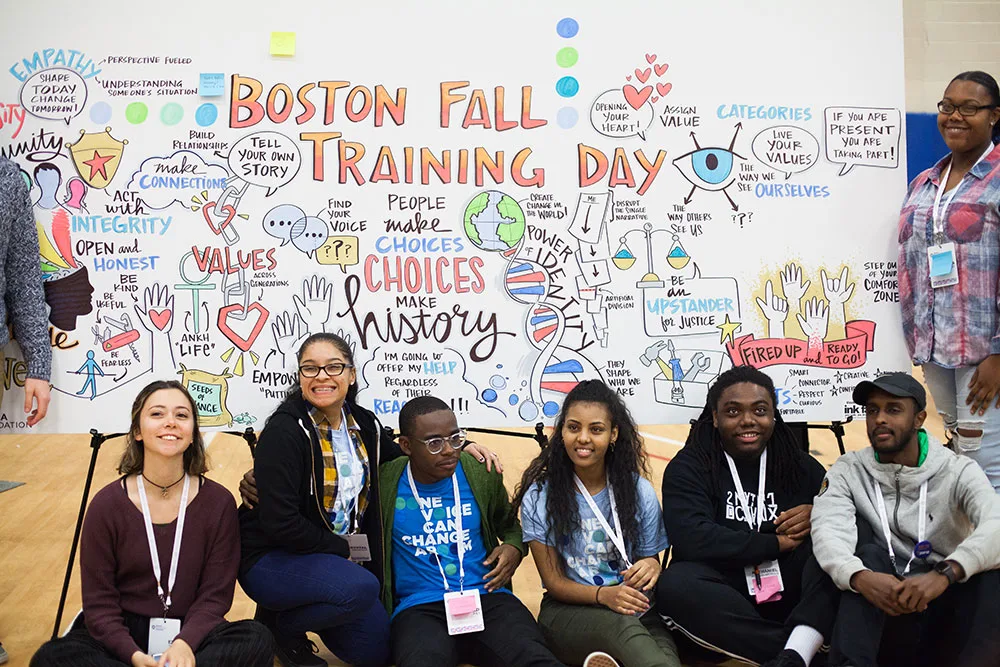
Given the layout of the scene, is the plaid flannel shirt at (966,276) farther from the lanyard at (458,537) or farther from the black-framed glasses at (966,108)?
the lanyard at (458,537)

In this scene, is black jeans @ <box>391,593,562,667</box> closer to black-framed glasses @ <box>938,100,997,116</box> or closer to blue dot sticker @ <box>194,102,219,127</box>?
blue dot sticker @ <box>194,102,219,127</box>

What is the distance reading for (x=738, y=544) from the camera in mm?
2961

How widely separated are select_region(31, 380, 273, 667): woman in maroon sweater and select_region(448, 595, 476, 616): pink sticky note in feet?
1.80

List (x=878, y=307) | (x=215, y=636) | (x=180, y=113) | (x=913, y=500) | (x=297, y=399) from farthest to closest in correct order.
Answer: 1. (x=878, y=307)
2. (x=180, y=113)
3. (x=297, y=399)
4. (x=913, y=500)
5. (x=215, y=636)

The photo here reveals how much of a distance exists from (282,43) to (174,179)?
62cm

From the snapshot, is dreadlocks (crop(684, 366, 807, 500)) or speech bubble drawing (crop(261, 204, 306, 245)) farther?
speech bubble drawing (crop(261, 204, 306, 245))

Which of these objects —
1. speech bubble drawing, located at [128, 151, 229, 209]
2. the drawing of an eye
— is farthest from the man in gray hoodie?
speech bubble drawing, located at [128, 151, 229, 209]

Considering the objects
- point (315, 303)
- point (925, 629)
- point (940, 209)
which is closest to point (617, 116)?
point (940, 209)

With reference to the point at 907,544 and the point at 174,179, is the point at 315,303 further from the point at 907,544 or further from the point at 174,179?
the point at 907,544

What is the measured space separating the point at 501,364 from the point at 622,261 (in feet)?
1.94

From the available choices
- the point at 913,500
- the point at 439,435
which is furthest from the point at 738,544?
the point at 439,435

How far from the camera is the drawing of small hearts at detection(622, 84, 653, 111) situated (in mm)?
3508

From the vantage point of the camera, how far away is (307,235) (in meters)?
3.39

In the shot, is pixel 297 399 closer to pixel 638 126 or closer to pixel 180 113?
pixel 180 113
